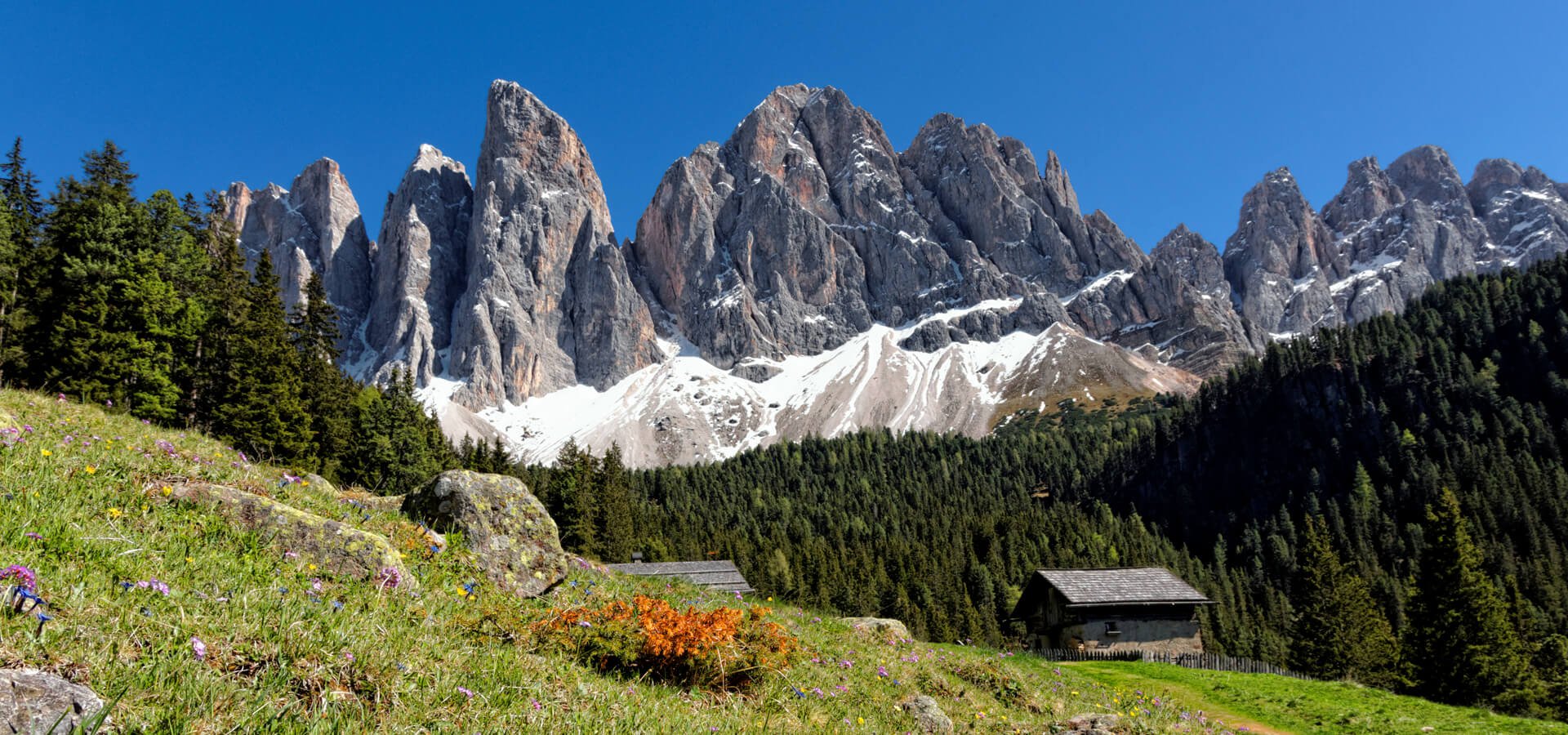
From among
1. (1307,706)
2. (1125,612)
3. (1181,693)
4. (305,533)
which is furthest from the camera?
(1125,612)

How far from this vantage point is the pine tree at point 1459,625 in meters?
43.8

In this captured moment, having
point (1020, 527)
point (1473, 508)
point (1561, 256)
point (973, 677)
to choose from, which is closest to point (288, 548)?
point (973, 677)

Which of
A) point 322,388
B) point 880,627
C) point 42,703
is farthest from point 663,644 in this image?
point 322,388

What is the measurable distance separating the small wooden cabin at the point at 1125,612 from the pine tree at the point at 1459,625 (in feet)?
43.9

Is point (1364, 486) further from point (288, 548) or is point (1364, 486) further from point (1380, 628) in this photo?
point (288, 548)

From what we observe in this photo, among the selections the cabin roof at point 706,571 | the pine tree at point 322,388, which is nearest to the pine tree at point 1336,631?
the cabin roof at point 706,571

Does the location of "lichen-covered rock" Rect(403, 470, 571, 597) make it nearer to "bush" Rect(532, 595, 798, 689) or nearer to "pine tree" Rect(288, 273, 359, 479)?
"bush" Rect(532, 595, 798, 689)

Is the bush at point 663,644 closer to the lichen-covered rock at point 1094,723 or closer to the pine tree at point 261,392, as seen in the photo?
the lichen-covered rock at point 1094,723

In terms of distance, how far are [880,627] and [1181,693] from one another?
47.7ft

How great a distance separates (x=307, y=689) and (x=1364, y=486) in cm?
17037

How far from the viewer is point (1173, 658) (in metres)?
38.0

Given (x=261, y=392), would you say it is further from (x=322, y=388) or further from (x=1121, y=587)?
(x=1121, y=587)

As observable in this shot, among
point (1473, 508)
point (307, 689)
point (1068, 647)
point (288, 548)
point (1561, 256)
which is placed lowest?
point (1068, 647)

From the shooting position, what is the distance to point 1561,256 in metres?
159
